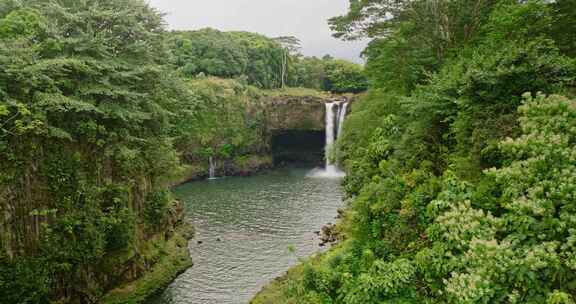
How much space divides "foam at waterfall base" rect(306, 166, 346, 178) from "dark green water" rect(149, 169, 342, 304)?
281 centimetres

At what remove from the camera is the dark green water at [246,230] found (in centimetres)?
1856

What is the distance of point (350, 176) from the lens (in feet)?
61.9

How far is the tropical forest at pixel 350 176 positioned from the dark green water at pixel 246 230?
15 centimetres

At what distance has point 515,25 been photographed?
1230 cm

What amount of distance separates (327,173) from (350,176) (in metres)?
29.6

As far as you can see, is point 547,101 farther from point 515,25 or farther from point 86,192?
point 86,192

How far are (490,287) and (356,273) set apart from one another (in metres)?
5.68

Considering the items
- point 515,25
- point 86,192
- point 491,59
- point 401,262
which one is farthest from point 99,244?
point 515,25

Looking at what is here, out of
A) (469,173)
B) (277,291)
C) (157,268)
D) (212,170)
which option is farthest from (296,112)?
(469,173)

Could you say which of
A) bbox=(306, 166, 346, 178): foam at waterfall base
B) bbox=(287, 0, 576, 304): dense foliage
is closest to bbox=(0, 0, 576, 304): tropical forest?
bbox=(287, 0, 576, 304): dense foliage

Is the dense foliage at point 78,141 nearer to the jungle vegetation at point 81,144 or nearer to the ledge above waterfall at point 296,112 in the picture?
the jungle vegetation at point 81,144

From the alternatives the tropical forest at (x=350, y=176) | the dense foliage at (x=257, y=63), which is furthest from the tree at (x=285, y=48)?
the tropical forest at (x=350, y=176)

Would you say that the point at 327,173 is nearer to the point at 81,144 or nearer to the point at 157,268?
the point at 157,268

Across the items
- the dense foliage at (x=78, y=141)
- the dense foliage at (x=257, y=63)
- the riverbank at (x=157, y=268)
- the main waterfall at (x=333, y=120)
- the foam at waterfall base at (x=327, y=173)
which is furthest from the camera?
the dense foliage at (x=257, y=63)
